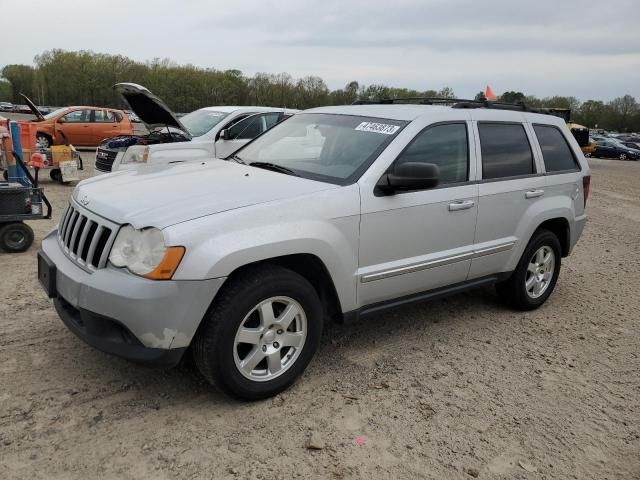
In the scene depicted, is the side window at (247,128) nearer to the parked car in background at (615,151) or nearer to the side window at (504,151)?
the side window at (504,151)

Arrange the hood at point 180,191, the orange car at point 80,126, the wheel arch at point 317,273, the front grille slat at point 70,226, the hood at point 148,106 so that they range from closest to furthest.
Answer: the hood at point 180,191, the wheel arch at point 317,273, the front grille slat at point 70,226, the hood at point 148,106, the orange car at point 80,126

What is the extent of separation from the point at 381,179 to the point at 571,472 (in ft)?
6.54

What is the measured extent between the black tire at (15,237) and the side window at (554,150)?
5357 mm

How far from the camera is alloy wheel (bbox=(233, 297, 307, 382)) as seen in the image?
10.4 feet

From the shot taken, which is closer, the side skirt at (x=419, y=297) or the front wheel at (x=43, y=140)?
the side skirt at (x=419, y=297)

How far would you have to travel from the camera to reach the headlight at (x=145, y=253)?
2.84 metres

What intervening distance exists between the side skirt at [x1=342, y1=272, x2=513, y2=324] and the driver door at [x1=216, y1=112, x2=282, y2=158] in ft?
17.5

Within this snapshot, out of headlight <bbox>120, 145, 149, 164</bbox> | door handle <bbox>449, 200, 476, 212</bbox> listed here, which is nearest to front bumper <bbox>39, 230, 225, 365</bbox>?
door handle <bbox>449, 200, 476, 212</bbox>

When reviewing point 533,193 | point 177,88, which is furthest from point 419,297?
point 177,88

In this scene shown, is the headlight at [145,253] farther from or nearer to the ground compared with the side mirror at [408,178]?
nearer to the ground

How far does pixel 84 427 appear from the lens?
116 inches

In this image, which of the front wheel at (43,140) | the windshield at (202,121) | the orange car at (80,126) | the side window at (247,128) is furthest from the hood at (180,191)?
the orange car at (80,126)

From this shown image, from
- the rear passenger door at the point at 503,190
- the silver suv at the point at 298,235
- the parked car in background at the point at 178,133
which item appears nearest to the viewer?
the silver suv at the point at 298,235

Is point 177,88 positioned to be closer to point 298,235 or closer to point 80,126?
point 80,126
